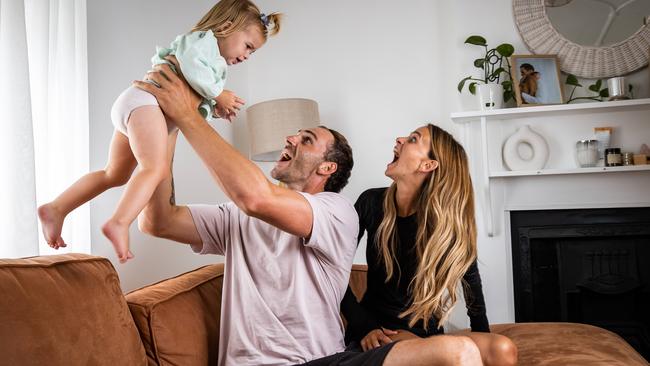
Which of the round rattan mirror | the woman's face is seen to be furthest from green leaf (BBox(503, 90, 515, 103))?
the woman's face

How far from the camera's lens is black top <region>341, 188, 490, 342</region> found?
6.75 ft

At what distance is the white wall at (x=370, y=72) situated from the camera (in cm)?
354

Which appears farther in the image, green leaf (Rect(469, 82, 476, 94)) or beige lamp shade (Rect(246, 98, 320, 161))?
green leaf (Rect(469, 82, 476, 94))

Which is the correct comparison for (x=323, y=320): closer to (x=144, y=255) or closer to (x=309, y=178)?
(x=309, y=178)

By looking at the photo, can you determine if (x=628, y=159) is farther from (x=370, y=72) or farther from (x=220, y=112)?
(x=220, y=112)

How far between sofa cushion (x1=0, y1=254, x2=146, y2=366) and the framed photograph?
2546mm

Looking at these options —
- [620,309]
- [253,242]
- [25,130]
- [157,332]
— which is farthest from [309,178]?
[620,309]

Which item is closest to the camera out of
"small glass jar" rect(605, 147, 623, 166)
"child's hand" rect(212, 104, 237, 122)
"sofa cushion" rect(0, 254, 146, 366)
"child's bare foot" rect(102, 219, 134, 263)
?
"sofa cushion" rect(0, 254, 146, 366)

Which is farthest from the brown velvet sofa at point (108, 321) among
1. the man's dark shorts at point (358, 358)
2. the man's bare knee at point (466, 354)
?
the man's bare knee at point (466, 354)

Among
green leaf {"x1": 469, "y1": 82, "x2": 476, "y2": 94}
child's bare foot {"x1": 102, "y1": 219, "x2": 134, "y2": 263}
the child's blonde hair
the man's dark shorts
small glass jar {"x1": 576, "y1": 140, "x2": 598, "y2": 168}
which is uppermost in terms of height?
green leaf {"x1": 469, "y1": 82, "x2": 476, "y2": 94}

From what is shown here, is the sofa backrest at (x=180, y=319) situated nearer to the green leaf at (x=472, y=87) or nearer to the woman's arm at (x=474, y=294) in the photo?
the woman's arm at (x=474, y=294)

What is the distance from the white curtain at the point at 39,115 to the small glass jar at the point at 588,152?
95.5 inches

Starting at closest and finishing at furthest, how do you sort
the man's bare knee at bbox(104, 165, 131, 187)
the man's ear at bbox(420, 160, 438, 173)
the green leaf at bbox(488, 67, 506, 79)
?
the man's bare knee at bbox(104, 165, 131, 187) < the man's ear at bbox(420, 160, 438, 173) < the green leaf at bbox(488, 67, 506, 79)

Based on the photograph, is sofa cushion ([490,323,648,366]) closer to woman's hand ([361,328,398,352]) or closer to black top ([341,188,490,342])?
black top ([341,188,490,342])
